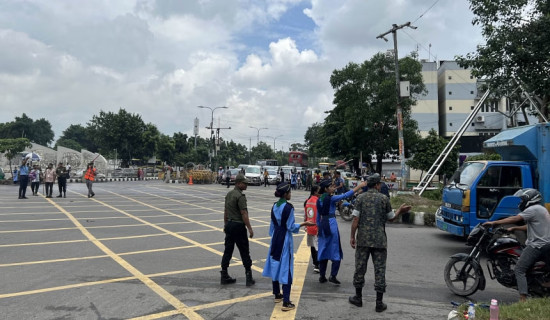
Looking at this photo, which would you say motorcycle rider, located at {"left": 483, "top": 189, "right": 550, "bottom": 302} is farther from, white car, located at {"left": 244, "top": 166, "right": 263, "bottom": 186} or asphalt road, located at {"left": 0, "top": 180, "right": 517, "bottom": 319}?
white car, located at {"left": 244, "top": 166, "right": 263, "bottom": 186}

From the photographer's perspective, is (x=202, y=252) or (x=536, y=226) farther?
(x=202, y=252)

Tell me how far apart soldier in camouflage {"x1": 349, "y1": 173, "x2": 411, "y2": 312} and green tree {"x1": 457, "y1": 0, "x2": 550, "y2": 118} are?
990 centimetres

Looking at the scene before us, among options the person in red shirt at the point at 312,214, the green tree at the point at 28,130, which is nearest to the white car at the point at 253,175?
the person in red shirt at the point at 312,214

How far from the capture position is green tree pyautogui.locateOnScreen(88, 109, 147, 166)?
175ft

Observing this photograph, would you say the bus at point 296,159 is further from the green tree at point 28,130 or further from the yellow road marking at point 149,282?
the green tree at point 28,130

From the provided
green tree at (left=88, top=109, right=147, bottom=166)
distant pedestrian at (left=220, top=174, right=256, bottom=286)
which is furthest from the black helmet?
green tree at (left=88, top=109, right=147, bottom=166)

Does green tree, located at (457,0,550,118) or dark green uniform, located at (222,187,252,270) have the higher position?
green tree, located at (457,0,550,118)

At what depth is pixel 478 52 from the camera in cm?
1343

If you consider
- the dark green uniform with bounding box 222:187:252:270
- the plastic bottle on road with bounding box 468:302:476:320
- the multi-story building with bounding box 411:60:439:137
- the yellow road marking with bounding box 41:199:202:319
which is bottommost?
the yellow road marking with bounding box 41:199:202:319

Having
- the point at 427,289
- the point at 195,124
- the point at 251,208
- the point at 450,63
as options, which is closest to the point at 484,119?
the point at 450,63

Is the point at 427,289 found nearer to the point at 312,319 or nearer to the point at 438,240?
the point at 312,319

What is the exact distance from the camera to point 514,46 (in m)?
12.3

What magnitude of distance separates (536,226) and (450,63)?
147ft

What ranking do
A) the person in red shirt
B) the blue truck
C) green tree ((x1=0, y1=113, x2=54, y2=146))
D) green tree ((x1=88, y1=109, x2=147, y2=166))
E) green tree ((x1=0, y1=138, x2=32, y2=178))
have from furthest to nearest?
green tree ((x1=0, y1=113, x2=54, y2=146)), green tree ((x1=88, y1=109, x2=147, y2=166)), green tree ((x1=0, y1=138, x2=32, y2=178)), the blue truck, the person in red shirt
